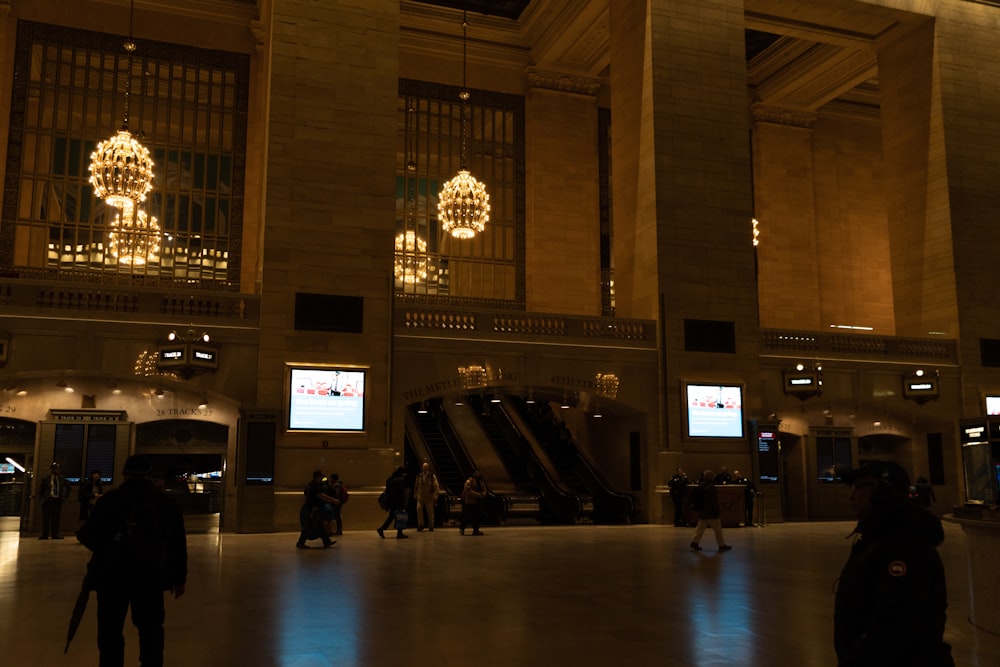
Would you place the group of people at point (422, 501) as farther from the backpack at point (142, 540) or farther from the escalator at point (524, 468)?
the backpack at point (142, 540)

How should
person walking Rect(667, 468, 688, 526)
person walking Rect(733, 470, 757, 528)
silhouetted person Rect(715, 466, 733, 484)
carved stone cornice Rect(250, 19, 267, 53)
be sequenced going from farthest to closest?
carved stone cornice Rect(250, 19, 267, 53) → person walking Rect(733, 470, 757, 528) → silhouetted person Rect(715, 466, 733, 484) → person walking Rect(667, 468, 688, 526)

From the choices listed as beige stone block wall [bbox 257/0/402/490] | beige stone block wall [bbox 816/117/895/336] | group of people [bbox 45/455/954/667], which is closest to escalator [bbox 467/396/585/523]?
beige stone block wall [bbox 257/0/402/490]

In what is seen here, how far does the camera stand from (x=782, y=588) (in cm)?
904

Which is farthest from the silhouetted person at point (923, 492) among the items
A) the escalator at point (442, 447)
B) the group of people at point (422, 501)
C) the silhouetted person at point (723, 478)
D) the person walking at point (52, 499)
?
the person walking at point (52, 499)

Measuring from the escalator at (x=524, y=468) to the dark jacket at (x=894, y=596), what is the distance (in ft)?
57.3

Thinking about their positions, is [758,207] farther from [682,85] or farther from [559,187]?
[682,85]

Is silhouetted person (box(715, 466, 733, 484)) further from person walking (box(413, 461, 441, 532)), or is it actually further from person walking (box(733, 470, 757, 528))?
person walking (box(413, 461, 441, 532))

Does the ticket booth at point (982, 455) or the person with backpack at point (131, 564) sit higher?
the ticket booth at point (982, 455)

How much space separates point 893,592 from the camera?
113 inches

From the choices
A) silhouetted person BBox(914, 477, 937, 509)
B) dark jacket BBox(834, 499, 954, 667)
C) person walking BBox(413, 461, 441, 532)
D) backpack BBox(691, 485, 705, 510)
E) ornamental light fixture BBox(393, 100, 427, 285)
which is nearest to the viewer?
dark jacket BBox(834, 499, 954, 667)

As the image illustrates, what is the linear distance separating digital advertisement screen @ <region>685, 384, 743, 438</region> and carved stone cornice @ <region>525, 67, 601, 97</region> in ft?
39.0

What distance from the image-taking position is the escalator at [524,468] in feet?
66.8

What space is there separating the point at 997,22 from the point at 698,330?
1315 centimetres

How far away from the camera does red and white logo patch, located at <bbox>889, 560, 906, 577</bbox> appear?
2860 mm
